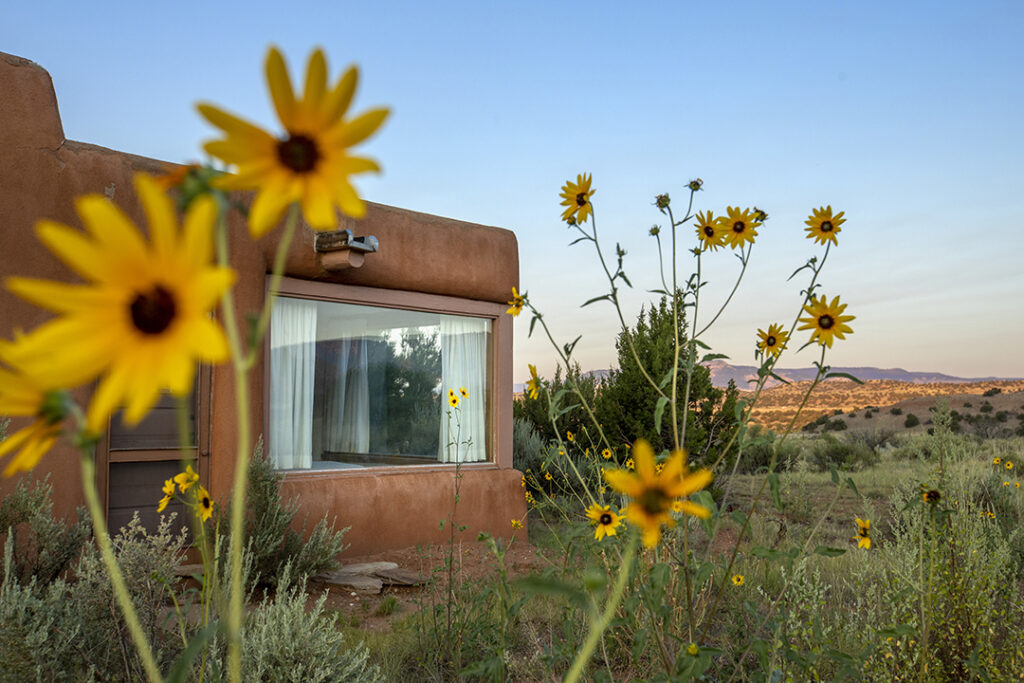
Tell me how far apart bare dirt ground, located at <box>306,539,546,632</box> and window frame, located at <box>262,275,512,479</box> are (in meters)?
0.78

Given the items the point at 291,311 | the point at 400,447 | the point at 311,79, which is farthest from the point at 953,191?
the point at 311,79

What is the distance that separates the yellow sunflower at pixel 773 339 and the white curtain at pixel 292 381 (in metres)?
4.73

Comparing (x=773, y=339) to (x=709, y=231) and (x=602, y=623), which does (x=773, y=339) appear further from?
(x=602, y=623)

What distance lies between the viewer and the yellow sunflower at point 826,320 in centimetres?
189

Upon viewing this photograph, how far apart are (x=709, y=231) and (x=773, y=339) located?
50 cm

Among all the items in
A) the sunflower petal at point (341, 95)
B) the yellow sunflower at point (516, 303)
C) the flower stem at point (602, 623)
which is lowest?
the flower stem at point (602, 623)

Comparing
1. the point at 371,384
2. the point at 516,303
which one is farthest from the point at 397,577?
the point at 516,303

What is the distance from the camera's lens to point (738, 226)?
96.4 inches

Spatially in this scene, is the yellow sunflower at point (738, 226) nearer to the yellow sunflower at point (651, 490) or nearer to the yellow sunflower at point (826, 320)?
the yellow sunflower at point (826, 320)

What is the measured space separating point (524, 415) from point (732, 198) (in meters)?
8.81

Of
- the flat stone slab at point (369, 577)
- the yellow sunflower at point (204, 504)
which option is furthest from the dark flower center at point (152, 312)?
the flat stone slab at point (369, 577)

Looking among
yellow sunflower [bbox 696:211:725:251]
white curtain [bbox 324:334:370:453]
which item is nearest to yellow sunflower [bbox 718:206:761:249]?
yellow sunflower [bbox 696:211:725:251]

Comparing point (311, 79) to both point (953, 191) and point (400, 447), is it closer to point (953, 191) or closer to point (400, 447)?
point (400, 447)

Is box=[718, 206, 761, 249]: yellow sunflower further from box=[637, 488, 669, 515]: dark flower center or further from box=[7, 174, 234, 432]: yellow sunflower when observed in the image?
box=[7, 174, 234, 432]: yellow sunflower
